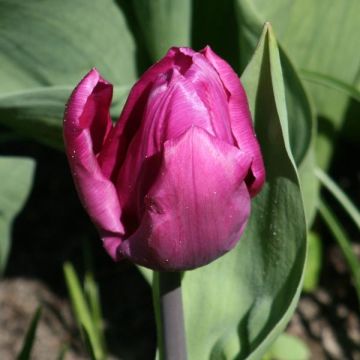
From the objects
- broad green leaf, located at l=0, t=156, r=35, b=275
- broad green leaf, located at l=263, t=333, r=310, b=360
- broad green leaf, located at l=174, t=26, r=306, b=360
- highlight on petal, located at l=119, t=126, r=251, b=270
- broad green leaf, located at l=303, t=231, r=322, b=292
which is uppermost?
highlight on petal, located at l=119, t=126, r=251, b=270

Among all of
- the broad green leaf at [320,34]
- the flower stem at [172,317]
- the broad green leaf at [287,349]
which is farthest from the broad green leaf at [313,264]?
the flower stem at [172,317]

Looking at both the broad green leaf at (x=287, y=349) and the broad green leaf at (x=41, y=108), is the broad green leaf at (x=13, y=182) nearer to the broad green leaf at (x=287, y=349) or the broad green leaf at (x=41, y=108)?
the broad green leaf at (x=41, y=108)

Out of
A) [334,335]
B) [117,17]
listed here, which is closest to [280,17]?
[117,17]

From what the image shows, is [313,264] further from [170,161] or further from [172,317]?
[170,161]

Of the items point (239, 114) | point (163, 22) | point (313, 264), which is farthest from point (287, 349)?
point (239, 114)

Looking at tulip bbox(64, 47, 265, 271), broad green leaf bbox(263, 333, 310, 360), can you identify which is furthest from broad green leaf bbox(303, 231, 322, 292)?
tulip bbox(64, 47, 265, 271)

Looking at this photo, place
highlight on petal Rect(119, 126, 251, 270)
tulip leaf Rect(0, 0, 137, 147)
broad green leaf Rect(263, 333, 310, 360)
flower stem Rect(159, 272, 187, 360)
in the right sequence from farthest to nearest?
broad green leaf Rect(263, 333, 310, 360)
tulip leaf Rect(0, 0, 137, 147)
flower stem Rect(159, 272, 187, 360)
highlight on petal Rect(119, 126, 251, 270)

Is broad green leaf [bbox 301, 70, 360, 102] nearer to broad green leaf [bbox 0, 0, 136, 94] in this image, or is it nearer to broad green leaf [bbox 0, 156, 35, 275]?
broad green leaf [bbox 0, 0, 136, 94]
